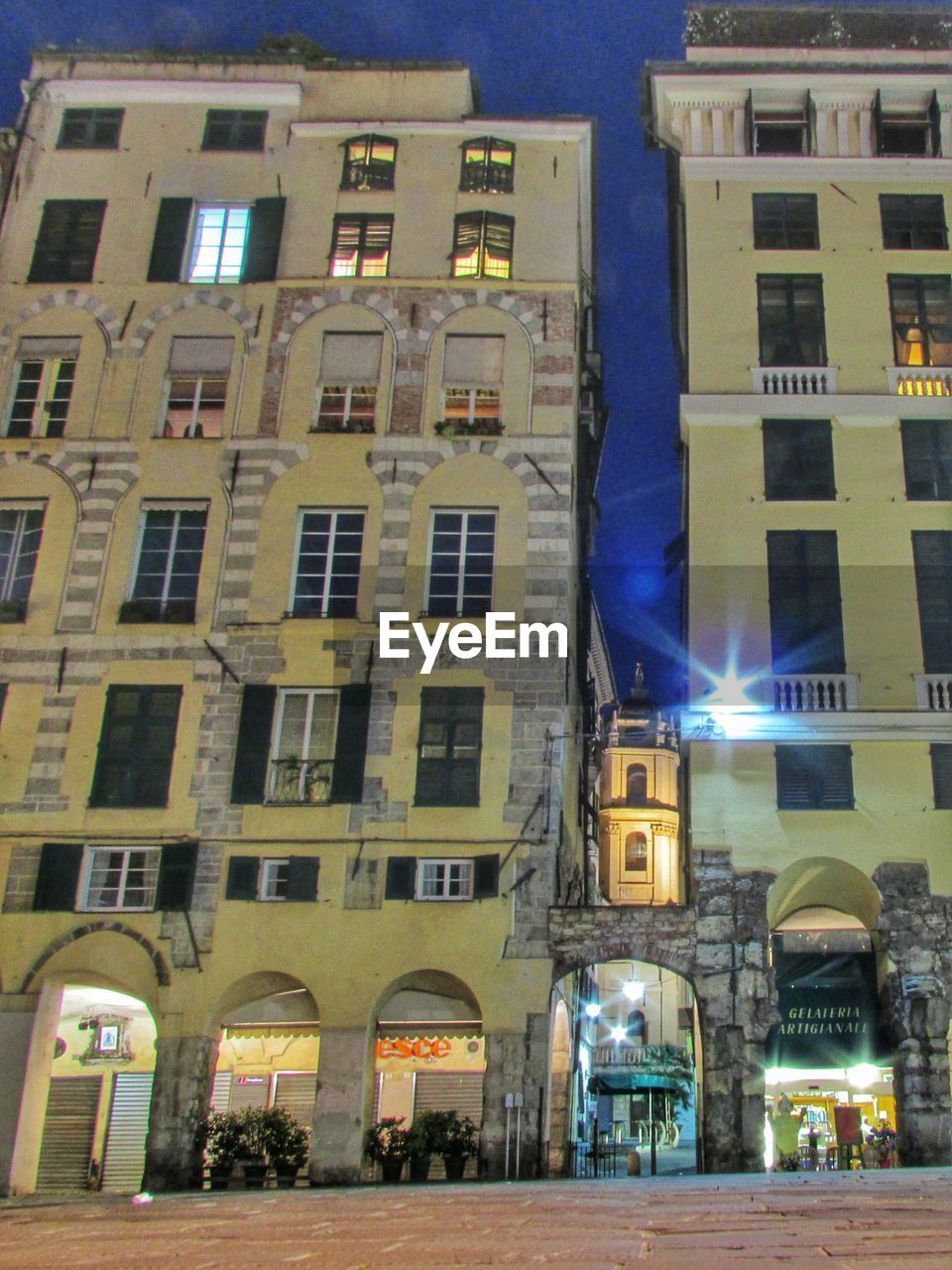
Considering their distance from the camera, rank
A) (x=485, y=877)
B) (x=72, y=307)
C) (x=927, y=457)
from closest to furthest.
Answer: (x=485, y=877), (x=927, y=457), (x=72, y=307)

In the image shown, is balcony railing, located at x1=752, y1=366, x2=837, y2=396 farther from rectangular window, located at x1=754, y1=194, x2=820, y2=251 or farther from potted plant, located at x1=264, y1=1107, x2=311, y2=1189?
potted plant, located at x1=264, y1=1107, x2=311, y2=1189

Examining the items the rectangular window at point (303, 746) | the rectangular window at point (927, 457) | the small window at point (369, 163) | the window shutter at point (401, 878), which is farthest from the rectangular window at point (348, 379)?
the rectangular window at point (927, 457)

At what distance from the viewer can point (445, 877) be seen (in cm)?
2316

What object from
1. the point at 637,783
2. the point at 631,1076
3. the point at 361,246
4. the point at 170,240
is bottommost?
the point at 631,1076

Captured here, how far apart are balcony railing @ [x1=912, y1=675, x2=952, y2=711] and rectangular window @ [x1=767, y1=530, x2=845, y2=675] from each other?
158cm

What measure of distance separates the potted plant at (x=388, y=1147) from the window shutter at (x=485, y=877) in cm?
445

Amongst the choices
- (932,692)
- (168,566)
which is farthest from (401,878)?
(932,692)

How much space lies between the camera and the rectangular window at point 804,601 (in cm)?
2481

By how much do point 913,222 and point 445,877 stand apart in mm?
19574

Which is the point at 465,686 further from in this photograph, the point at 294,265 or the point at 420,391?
the point at 294,265

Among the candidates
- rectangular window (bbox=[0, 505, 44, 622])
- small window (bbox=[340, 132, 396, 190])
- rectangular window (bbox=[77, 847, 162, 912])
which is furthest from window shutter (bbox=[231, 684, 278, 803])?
small window (bbox=[340, 132, 396, 190])

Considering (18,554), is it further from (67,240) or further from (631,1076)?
(631,1076)

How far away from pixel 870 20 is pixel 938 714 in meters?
19.7

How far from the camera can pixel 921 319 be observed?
91.4 ft
